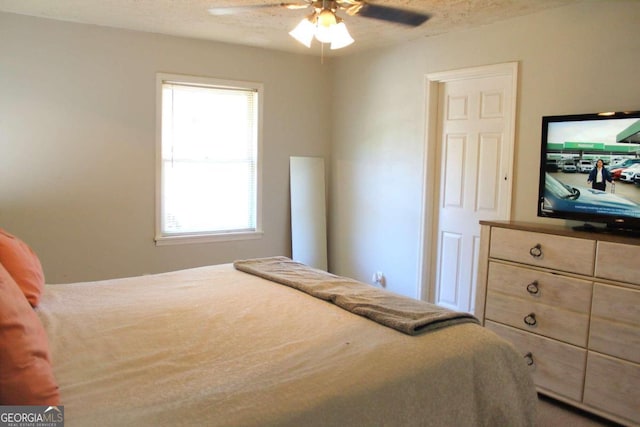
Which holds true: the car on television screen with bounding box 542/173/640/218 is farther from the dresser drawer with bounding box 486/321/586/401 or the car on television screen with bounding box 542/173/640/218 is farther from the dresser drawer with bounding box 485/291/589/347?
the dresser drawer with bounding box 486/321/586/401

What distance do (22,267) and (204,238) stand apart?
93.4 inches

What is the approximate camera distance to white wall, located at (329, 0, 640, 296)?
2.97 m

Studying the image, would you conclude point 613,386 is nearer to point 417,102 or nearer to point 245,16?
point 417,102

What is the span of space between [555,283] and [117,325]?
2278 mm

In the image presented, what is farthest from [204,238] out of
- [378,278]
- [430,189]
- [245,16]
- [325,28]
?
[325,28]

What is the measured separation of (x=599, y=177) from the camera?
273cm

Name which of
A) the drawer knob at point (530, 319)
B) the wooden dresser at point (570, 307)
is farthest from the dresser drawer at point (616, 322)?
the drawer knob at point (530, 319)

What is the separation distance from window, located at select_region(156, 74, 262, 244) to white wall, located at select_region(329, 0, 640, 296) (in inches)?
37.0

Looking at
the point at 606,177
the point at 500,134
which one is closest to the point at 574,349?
the point at 606,177

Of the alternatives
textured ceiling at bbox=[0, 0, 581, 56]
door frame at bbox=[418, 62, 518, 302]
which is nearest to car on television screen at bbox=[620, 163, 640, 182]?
textured ceiling at bbox=[0, 0, 581, 56]

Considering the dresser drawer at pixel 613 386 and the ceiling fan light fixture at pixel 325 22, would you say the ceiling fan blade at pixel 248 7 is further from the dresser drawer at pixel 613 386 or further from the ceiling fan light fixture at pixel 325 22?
the dresser drawer at pixel 613 386

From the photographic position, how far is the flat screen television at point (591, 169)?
8.54 ft

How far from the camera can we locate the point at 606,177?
106 inches

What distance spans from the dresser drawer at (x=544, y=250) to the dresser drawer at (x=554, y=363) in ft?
1.44
